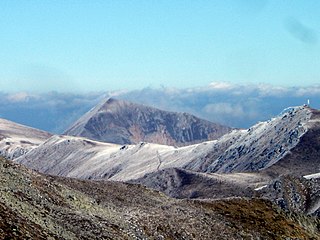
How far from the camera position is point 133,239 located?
62500mm

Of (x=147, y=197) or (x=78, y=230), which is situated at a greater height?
(x=78, y=230)

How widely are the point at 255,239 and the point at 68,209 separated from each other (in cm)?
3142

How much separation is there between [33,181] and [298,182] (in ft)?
380

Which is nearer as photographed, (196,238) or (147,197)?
(196,238)

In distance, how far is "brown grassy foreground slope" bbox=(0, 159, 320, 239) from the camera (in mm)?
54188

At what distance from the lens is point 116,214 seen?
6994cm

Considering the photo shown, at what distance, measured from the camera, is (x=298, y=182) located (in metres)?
168

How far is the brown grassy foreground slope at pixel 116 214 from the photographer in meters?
54.2

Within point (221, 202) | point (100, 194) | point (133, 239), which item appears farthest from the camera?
point (221, 202)

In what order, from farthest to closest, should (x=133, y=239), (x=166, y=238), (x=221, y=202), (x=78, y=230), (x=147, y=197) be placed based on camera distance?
(x=221, y=202)
(x=147, y=197)
(x=166, y=238)
(x=133, y=239)
(x=78, y=230)

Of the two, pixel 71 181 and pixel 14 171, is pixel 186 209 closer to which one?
pixel 71 181

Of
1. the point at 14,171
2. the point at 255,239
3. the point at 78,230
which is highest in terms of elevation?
the point at 14,171

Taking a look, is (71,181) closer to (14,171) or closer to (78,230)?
(14,171)

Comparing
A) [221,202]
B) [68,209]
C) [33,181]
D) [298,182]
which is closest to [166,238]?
[68,209]
